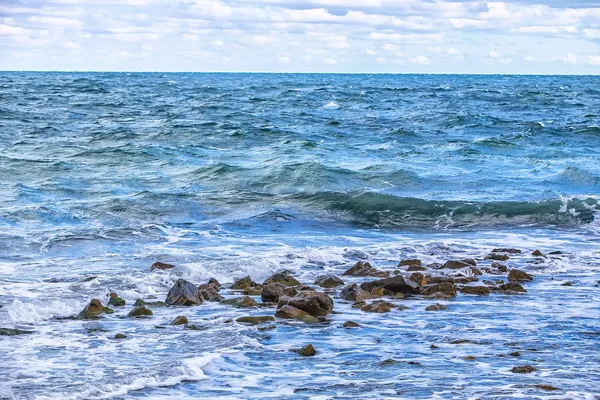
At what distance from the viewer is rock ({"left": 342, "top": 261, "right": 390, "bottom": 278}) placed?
12195mm

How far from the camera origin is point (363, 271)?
12.4m

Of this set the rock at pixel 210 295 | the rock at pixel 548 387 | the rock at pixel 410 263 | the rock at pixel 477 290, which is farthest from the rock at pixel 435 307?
the rock at pixel 548 387

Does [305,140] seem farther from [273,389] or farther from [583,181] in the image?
[273,389]

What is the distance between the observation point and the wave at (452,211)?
17781 millimetres

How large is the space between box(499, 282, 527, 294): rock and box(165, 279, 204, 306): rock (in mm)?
3739

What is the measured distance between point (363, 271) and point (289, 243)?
309 centimetres

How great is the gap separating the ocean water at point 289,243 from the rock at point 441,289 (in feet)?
1.23

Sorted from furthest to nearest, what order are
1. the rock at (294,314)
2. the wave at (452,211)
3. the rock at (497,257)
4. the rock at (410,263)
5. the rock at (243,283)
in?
the wave at (452,211)
the rock at (497,257)
the rock at (410,263)
the rock at (243,283)
the rock at (294,314)

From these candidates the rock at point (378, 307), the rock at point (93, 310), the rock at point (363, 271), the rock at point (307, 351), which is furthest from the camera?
the rock at point (363, 271)

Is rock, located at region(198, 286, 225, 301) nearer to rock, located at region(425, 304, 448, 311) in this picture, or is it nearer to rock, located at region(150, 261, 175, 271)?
rock, located at region(150, 261, 175, 271)

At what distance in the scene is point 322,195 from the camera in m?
20.1

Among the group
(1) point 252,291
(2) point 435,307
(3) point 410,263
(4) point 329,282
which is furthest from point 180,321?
(3) point 410,263

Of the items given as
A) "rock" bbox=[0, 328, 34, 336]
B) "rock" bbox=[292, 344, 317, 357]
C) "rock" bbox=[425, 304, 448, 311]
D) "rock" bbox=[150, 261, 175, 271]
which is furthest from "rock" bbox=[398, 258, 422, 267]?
"rock" bbox=[0, 328, 34, 336]

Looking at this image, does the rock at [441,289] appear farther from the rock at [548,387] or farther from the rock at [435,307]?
the rock at [548,387]
